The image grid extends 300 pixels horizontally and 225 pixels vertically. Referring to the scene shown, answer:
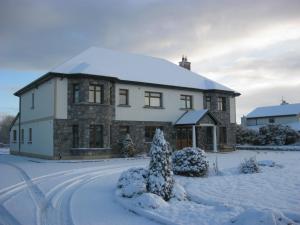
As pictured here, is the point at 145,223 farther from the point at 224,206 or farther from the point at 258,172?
the point at 258,172

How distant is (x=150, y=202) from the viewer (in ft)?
27.4

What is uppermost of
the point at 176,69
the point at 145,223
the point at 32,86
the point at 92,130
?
the point at 176,69

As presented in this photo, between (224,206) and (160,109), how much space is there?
21.1m

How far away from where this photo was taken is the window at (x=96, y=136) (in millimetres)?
24797

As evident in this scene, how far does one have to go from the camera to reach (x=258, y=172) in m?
15.0

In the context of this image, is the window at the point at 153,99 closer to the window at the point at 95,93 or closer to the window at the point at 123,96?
the window at the point at 123,96

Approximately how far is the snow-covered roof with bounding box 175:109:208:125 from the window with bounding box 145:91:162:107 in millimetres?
2303

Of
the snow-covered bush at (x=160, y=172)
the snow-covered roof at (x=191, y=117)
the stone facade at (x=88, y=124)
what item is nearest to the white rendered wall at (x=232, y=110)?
the snow-covered roof at (x=191, y=117)

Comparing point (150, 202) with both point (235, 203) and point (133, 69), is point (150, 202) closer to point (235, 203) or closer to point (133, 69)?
point (235, 203)

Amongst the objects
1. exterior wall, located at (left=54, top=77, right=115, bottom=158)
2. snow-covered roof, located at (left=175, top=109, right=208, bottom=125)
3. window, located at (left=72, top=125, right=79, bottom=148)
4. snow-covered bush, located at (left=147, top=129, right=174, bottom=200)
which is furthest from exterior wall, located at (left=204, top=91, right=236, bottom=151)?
snow-covered bush, located at (left=147, top=129, right=174, bottom=200)

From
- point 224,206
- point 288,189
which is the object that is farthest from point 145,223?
point 288,189

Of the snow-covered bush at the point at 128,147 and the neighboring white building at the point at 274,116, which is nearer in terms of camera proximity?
the snow-covered bush at the point at 128,147

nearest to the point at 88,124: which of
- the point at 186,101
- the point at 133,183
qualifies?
the point at 186,101

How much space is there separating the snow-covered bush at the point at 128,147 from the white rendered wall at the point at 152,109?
1.89 m
